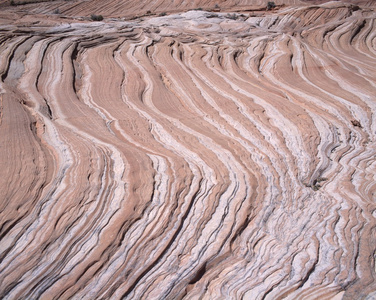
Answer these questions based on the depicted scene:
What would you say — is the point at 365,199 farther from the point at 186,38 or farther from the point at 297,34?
the point at 297,34

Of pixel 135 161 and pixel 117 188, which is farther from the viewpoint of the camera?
pixel 135 161

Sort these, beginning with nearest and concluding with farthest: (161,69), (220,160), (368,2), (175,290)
→ (175,290), (220,160), (161,69), (368,2)

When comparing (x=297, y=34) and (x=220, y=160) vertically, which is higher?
(x=297, y=34)

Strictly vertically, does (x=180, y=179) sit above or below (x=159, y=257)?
above

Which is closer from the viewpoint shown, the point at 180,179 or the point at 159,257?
the point at 159,257

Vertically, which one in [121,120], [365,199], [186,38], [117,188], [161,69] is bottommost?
[365,199]

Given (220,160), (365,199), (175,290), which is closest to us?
(175,290)

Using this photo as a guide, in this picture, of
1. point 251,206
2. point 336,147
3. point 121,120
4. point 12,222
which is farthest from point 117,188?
point 336,147
